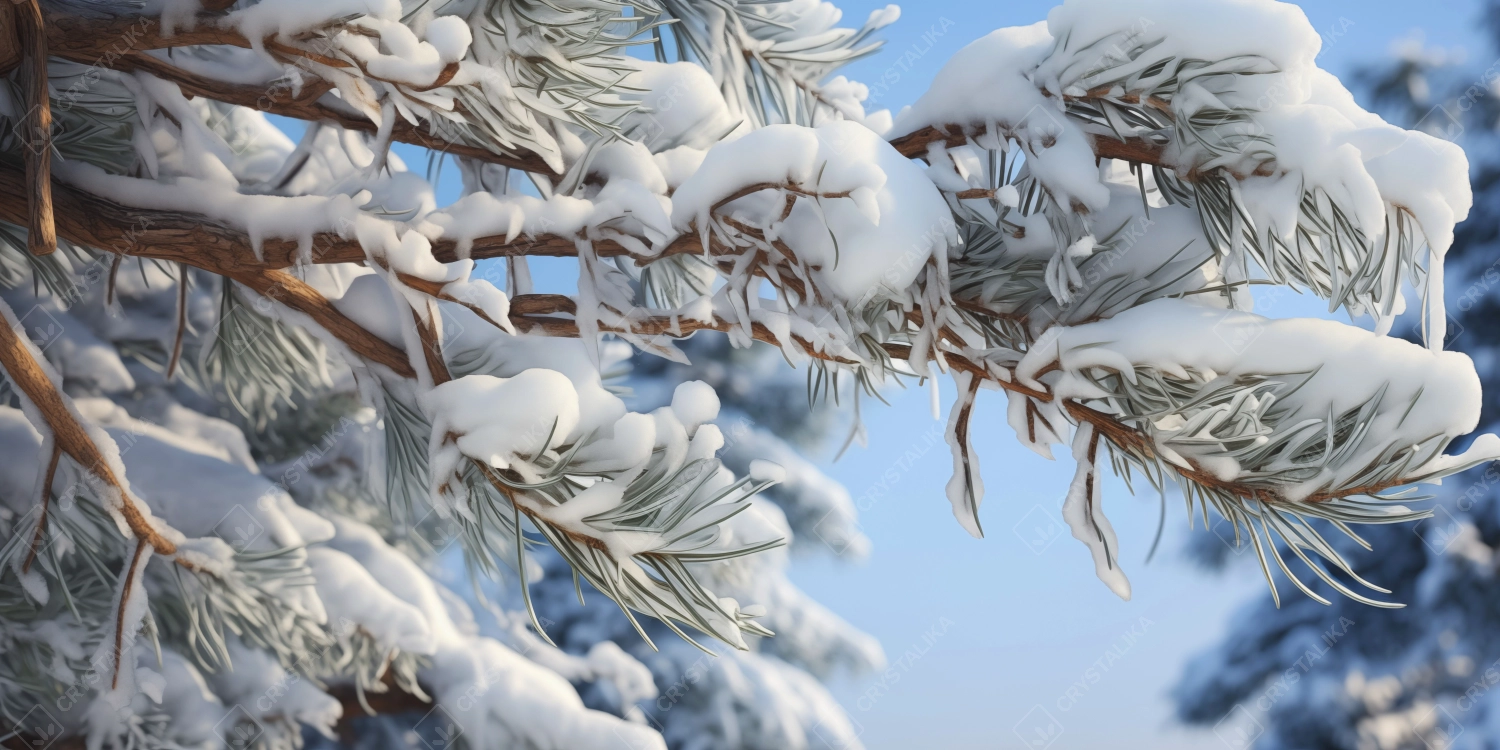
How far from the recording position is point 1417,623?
446cm

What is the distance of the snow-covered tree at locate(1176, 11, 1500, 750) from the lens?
4332 mm

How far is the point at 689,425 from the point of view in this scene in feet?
2.26

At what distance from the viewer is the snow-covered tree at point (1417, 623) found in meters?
4.33

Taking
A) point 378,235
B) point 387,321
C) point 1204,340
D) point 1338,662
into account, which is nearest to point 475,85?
point 378,235

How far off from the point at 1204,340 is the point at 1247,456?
0.29 feet

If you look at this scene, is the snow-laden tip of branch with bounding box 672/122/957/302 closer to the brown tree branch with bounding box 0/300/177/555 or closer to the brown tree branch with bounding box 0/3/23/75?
the brown tree branch with bounding box 0/3/23/75

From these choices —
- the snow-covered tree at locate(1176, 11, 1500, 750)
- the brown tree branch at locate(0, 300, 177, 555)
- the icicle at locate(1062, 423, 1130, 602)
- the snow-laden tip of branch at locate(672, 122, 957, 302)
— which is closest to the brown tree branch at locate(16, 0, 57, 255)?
the brown tree branch at locate(0, 300, 177, 555)

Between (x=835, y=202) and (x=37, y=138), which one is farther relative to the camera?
(x=37, y=138)

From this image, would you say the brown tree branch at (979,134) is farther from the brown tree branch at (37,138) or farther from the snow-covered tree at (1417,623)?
the snow-covered tree at (1417,623)

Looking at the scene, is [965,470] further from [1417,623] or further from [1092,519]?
[1417,623]

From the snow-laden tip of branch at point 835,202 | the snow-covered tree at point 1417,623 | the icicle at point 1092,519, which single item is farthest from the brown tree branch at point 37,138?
the snow-covered tree at point 1417,623

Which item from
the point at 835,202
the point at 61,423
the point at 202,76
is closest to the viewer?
the point at 835,202

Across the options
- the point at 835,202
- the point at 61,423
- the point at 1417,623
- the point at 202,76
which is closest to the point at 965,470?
the point at 835,202

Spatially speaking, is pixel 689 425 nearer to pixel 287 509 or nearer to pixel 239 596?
pixel 239 596
